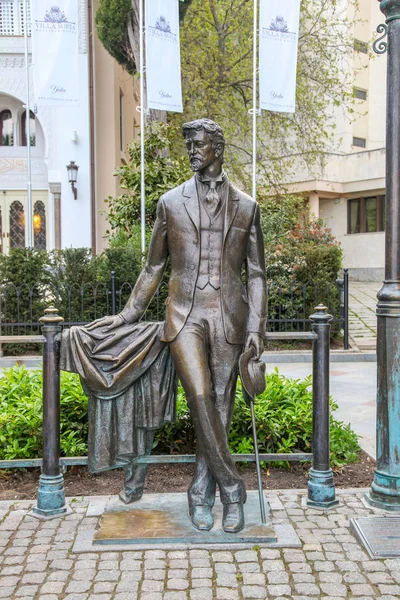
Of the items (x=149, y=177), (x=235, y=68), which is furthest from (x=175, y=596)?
(x=235, y=68)

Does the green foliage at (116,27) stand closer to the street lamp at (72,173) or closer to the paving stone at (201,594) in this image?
the street lamp at (72,173)

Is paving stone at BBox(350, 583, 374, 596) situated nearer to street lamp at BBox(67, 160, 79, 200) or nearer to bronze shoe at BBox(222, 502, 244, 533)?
bronze shoe at BBox(222, 502, 244, 533)

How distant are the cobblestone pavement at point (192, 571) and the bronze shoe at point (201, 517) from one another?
17cm

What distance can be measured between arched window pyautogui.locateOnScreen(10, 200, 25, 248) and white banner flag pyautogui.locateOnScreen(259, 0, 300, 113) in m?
9.96

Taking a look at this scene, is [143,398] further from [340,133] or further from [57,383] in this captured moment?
[340,133]

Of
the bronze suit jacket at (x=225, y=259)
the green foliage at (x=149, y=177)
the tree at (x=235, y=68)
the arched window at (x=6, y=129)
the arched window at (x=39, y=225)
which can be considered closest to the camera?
the bronze suit jacket at (x=225, y=259)

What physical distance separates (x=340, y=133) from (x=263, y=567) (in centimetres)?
2699

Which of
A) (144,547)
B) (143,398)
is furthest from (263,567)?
(143,398)

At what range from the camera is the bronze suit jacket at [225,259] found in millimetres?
3613

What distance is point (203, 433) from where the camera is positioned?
3434 mm

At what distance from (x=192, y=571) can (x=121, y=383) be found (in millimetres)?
1155

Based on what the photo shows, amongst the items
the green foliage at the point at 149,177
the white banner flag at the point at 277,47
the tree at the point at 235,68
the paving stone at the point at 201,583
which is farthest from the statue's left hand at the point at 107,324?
the tree at the point at 235,68

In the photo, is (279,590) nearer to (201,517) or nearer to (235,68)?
(201,517)

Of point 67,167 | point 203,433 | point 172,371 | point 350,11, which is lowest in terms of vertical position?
point 203,433
